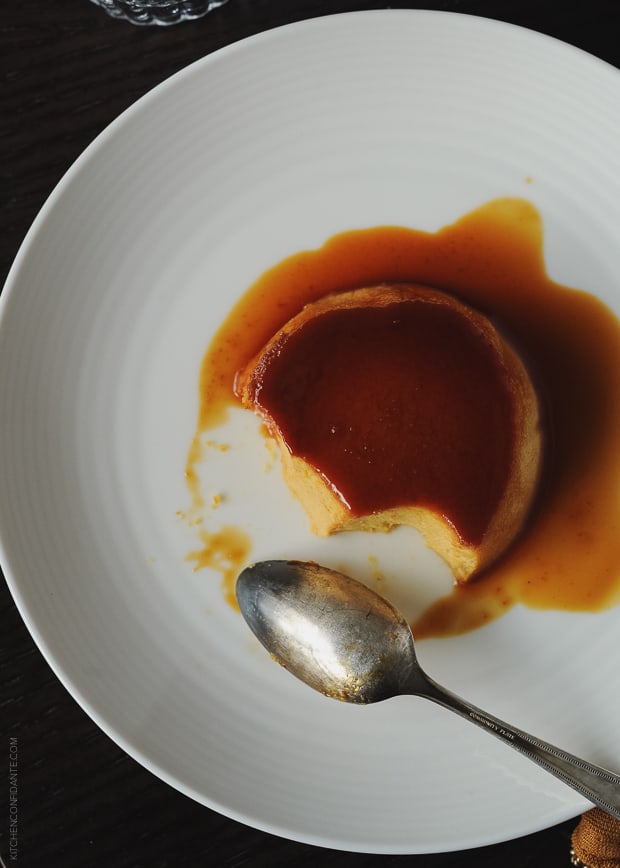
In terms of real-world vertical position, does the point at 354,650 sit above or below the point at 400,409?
below

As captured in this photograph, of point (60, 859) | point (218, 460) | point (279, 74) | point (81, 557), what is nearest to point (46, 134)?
point (279, 74)

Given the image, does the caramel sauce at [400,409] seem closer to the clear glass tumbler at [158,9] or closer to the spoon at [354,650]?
the spoon at [354,650]

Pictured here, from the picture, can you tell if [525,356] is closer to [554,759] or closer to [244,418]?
[244,418]

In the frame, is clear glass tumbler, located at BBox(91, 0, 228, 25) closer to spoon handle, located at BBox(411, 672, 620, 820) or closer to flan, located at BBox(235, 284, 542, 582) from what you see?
flan, located at BBox(235, 284, 542, 582)

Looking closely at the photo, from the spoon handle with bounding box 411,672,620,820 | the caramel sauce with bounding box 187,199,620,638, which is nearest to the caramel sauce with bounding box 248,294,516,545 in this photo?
the caramel sauce with bounding box 187,199,620,638

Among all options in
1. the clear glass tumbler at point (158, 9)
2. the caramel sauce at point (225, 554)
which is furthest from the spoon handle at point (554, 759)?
the clear glass tumbler at point (158, 9)

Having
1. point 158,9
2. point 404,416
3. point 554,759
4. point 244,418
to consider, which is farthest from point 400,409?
point 158,9
